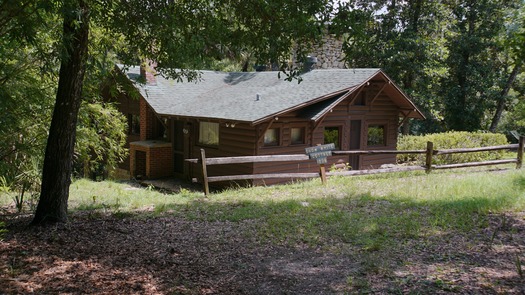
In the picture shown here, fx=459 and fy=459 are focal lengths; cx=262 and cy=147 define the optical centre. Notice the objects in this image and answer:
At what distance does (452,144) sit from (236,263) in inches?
743

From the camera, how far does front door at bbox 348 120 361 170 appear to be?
20891mm

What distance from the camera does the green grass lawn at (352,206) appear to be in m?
7.54

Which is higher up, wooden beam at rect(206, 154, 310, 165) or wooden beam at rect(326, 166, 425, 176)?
wooden beam at rect(206, 154, 310, 165)

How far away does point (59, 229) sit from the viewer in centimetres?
737

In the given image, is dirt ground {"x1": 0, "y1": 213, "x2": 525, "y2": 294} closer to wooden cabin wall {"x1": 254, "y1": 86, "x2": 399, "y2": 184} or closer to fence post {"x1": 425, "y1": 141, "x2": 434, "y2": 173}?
fence post {"x1": 425, "y1": 141, "x2": 434, "y2": 173}

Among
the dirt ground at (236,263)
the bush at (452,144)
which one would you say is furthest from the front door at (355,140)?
the dirt ground at (236,263)

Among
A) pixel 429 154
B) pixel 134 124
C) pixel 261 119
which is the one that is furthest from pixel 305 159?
pixel 134 124

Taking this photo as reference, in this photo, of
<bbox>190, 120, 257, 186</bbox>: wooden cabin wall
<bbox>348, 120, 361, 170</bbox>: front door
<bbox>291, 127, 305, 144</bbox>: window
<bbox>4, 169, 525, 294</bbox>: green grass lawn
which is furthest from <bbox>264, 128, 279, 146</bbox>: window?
<bbox>4, 169, 525, 294</bbox>: green grass lawn

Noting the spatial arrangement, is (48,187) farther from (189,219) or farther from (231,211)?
(231,211)

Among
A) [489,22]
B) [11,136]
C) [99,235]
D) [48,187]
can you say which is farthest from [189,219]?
[489,22]

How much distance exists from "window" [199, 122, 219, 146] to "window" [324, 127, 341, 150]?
476 centimetres

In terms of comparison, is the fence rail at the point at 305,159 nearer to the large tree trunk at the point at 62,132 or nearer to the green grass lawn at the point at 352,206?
the green grass lawn at the point at 352,206

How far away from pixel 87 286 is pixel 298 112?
1402cm

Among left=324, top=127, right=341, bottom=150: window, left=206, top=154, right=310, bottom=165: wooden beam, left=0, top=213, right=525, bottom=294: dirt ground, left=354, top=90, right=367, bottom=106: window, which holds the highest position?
left=354, top=90, right=367, bottom=106: window
